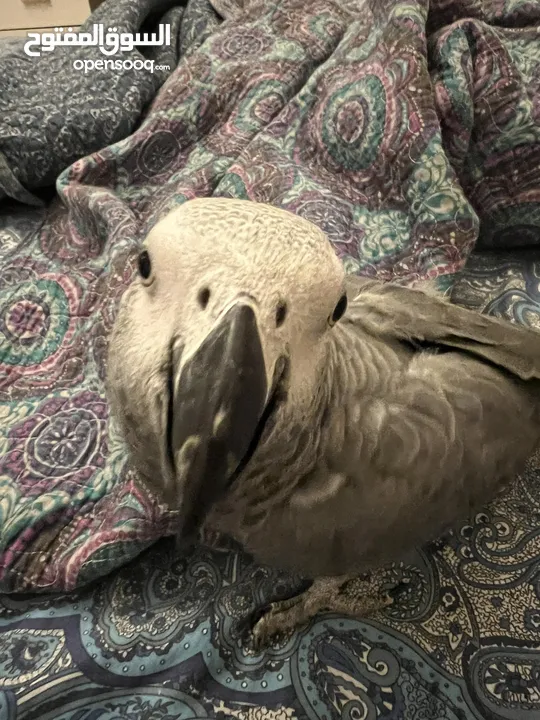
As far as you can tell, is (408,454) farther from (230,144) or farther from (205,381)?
(230,144)

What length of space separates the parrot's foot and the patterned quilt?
18 mm

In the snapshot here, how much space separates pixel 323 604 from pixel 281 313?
20.8 inches

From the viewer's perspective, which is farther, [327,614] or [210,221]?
[327,614]

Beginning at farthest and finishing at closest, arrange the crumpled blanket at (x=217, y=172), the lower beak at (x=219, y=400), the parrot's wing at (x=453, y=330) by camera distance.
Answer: the crumpled blanket at (x=217, y=172) → the parrot's wing at (x=453, y=330) → the lower beak at (x=219, y=400)

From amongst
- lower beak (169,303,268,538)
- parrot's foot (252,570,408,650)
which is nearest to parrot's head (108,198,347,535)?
lower beak (169,303,268,538)

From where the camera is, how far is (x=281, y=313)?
1.40 feet

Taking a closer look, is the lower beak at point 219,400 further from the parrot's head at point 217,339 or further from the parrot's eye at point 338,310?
the parrot's eye at point 338,310

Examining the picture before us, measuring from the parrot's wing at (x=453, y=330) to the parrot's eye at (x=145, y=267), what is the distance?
0.94ft

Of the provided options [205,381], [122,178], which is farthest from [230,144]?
[205,381]

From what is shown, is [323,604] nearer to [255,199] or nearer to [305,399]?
[305,399]

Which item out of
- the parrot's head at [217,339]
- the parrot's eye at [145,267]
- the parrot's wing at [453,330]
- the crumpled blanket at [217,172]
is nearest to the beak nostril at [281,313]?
the parrot's head at [217,339]

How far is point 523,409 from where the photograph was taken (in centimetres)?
67

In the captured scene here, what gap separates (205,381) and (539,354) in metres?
0.50

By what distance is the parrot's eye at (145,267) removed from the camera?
49cm
